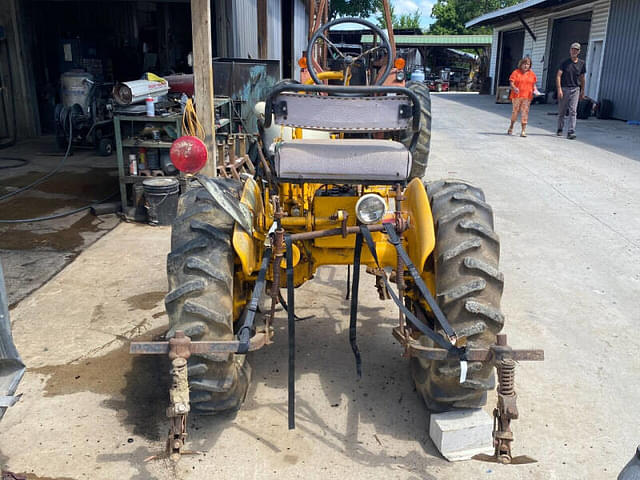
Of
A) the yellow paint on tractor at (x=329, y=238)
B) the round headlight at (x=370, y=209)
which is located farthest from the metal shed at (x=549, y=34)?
the round headlight at (x=370, y=209)

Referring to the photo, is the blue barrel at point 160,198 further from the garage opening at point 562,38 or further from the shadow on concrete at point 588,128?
the garage opening at point 562,38

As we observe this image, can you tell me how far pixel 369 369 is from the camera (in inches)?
146

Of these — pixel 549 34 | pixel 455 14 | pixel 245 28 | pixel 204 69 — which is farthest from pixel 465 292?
pixel 455 14

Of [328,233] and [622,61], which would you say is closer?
[328,233]

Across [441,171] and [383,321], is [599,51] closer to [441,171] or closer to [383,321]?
[441,171]

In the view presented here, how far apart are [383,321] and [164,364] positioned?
154 cm

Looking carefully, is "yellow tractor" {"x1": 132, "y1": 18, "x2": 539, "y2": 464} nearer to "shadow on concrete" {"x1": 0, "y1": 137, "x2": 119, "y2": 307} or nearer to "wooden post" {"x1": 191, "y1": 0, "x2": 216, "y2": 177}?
"shadow on concrete" {"x1": 0, "y1": 137, "x2": 119, "y2": 307}

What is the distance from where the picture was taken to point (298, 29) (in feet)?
57.8

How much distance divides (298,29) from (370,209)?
15958 millimetres

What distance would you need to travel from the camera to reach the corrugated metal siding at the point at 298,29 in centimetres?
1628

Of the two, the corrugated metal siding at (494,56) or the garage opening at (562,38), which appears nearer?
the garage opening at (562,38)

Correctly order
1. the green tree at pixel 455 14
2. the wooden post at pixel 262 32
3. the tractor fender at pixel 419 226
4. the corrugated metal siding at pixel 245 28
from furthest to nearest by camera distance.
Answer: the green tree at pixel 455 14, the wooden post at pixel 262 32, the corrugated metal siding at pixel 245 28, the tractor fender at pixel 419 226

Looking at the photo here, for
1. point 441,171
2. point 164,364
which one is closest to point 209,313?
point 164,364

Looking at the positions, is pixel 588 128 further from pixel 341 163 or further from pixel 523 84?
pixel 341 163
